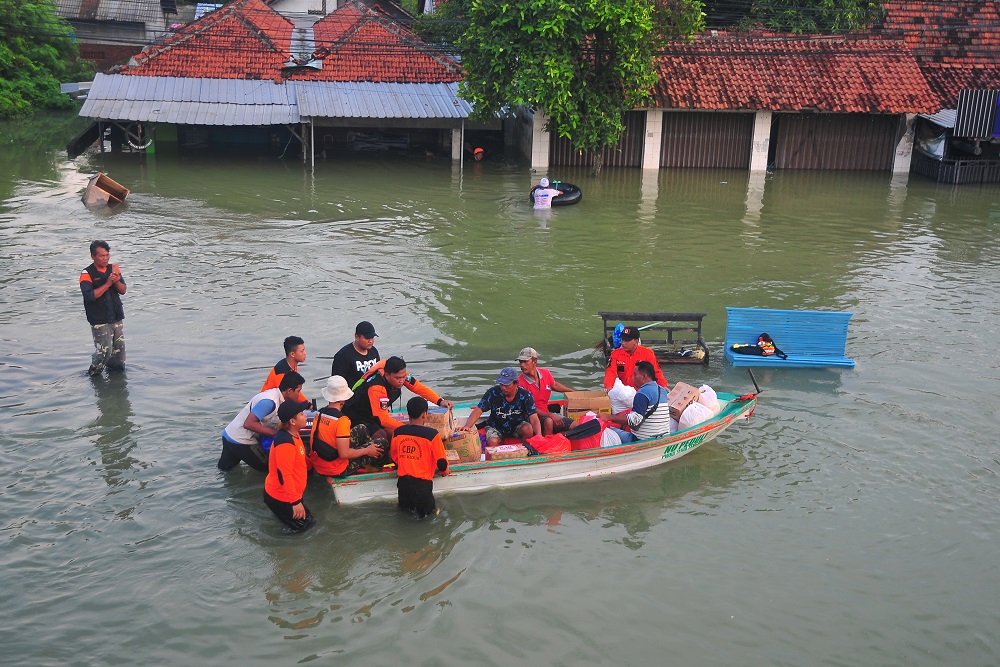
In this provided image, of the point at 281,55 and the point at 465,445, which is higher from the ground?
the point at 281,55

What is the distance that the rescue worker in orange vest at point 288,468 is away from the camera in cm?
851

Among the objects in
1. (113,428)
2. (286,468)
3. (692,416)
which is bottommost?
(113,428)

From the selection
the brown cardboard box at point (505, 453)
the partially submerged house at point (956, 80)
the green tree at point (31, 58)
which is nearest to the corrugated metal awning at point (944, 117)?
the partially submerged house at point (956, 80)

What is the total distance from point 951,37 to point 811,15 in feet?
16.1

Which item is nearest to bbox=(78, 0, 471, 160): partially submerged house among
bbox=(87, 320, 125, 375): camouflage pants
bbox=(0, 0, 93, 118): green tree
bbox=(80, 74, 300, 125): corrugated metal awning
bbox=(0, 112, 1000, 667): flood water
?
bbox=(80, 74, 300, 125): corrugated metal awning

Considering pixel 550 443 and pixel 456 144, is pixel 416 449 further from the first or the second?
pixel 456 144

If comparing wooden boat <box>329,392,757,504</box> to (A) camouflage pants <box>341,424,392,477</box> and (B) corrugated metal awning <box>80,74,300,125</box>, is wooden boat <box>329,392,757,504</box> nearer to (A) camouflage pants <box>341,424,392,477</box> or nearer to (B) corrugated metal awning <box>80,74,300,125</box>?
(A) camouflage pants <box>341,424,392,477</box>

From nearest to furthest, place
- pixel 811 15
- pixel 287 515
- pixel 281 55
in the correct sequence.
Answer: pixel 287 515
pixel 281 55
pixel 811 15

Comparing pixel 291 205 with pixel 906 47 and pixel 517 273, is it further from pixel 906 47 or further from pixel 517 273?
pixel 906 47

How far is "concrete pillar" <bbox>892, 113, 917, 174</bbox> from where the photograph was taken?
30.0m

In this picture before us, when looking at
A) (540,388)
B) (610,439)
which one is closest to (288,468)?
(540,388)

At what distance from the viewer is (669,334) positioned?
1416 cm

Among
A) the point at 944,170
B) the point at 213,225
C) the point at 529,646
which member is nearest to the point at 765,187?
the point at 944,170

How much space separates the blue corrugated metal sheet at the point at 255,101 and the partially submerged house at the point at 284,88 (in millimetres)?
32
